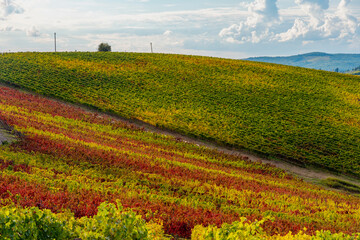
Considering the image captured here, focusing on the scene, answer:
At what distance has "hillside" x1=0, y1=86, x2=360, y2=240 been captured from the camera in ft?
24.2

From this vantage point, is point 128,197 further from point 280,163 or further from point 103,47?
point 103,47

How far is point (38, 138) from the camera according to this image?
20.7 m

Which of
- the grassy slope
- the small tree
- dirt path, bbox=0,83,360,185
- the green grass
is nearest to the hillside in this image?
the green grass

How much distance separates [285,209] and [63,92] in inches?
1575

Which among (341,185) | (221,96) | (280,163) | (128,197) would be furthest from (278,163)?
→ (128,197)

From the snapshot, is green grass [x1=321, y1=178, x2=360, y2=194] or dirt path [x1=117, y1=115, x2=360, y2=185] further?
dirt path [x1=117, y1=115, x2=360, y2=185]

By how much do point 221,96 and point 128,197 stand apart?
41.1 m

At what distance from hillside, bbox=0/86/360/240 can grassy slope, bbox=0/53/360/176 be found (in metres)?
10.5

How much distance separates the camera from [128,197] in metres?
12.6

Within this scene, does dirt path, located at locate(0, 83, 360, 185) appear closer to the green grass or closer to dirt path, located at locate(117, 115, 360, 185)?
dirt path, located at locate(117, 115, 360, 185)

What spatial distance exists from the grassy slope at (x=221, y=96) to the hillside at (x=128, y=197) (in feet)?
34.6

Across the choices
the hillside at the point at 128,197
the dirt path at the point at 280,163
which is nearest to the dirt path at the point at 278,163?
the dirt path at the point at 280,163

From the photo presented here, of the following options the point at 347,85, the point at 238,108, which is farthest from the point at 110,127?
the point at 347,85

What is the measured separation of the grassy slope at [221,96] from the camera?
3750cm
